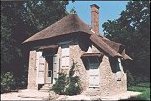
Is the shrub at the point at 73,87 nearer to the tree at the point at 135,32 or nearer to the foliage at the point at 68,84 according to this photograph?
the foliage at the point at 68,84

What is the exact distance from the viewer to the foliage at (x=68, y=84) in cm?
2111

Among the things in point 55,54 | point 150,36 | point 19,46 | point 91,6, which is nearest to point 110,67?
point 55,54

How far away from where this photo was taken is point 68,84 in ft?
70.9

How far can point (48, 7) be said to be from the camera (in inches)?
1252

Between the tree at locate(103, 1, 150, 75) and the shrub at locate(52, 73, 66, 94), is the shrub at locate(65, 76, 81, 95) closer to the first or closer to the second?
the shrub at locate(52, 73, 66, 94)

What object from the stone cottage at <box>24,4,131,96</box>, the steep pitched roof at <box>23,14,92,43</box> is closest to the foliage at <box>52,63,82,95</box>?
the stone cottage at <box>24,4,131,96</box>

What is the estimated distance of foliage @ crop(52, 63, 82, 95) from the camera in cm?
2111

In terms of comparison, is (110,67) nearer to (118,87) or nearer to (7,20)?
(118,87)

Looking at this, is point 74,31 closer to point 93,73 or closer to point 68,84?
point 93,73

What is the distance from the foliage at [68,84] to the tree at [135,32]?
58.4 ft

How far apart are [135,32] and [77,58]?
815 inches

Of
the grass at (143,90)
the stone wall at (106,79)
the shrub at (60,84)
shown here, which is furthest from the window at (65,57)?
the grass at (143,90)

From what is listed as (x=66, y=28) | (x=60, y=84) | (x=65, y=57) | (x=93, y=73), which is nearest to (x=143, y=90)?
(x=93, y=73)

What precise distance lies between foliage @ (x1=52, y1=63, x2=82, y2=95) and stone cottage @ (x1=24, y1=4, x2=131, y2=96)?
533mm
